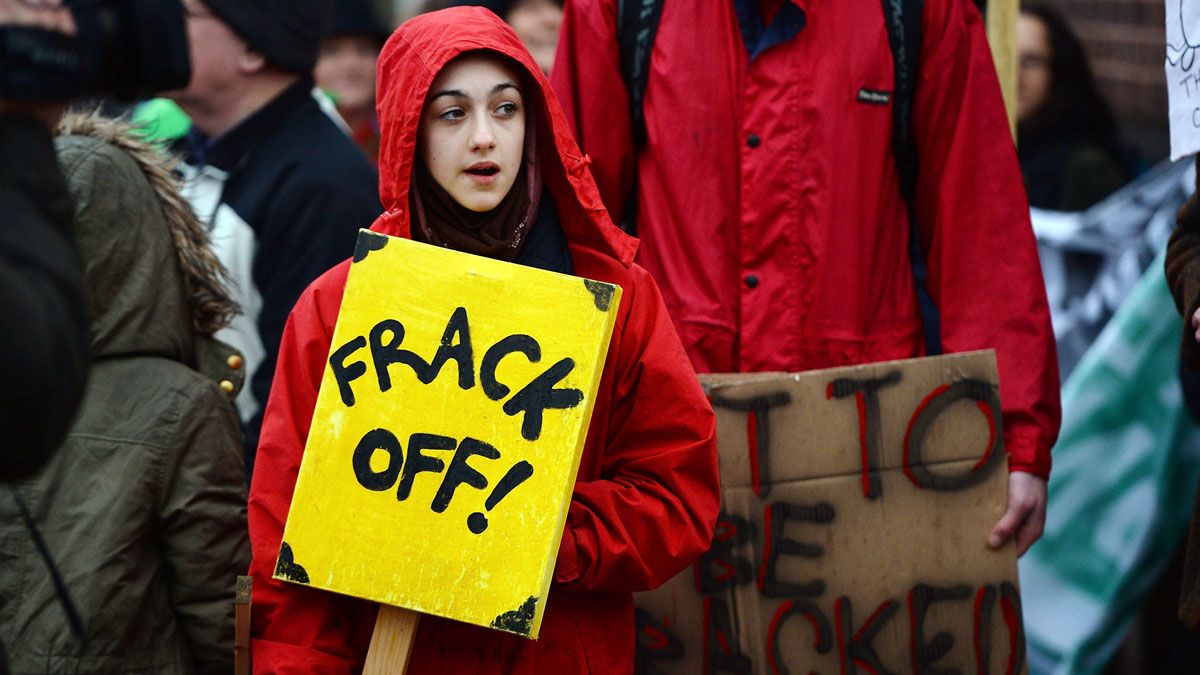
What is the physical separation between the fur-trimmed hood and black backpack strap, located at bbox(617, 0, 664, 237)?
0.97 m

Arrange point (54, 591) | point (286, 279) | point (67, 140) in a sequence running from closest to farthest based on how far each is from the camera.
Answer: point (54, 591) → point (67, 140) → point (286, 279)

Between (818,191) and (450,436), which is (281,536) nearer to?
(450,436)

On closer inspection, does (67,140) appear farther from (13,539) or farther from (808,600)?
(808,600)

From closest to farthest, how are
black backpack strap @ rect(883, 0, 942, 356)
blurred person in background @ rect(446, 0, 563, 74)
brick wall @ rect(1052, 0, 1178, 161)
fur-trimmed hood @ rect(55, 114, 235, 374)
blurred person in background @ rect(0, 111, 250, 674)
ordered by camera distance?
1. blurred person in background @ rect(0, 111, 250, 674)
2. fur-trimmed hood @ rect(55, 114, 235, 374)
3. black backpack strap @ rect(883, 0, 942, 356)
4. blurred person in background @ rect(446, 0, 563, 74)
5. brick wall @ rect(1052, 0, 1178, 161)

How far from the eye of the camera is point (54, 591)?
3.24m

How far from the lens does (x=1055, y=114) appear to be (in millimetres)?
5984

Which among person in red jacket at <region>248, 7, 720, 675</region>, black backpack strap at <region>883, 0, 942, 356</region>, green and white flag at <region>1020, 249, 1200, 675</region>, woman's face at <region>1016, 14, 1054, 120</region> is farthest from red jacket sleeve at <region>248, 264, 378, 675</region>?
woman's face at <region>1016, 14, 1054, 120</region>

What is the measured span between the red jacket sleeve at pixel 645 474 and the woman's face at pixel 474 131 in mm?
315

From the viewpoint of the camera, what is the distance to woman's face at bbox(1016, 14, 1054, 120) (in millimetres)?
6031

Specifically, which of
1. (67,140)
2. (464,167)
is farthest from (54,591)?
(464,167)

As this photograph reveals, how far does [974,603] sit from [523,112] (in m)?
1.35

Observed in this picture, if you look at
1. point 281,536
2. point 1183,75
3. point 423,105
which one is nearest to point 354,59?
point 423,105

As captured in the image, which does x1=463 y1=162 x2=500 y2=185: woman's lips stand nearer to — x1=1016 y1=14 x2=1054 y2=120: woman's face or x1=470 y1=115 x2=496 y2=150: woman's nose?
x1=470 y1=115 x2=496 y2=150: woman's nose

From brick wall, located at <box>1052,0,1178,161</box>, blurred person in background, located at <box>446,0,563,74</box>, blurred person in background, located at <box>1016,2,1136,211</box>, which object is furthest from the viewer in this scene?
brick wall, located at <box>1052,0,1178,161</box>
